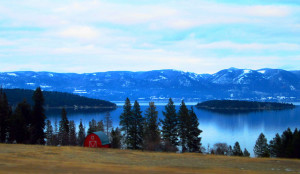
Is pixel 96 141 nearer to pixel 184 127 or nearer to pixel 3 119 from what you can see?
pixel 184 127

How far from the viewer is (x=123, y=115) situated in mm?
51688

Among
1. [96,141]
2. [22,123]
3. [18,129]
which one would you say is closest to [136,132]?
[96,141]

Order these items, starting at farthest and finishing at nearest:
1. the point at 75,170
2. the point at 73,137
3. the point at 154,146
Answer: the point at 73,137 → the point at 154,146 → the point at 75,170

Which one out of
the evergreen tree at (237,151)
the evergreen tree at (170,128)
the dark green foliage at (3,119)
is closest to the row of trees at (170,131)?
the evergreen tree at (170,128)

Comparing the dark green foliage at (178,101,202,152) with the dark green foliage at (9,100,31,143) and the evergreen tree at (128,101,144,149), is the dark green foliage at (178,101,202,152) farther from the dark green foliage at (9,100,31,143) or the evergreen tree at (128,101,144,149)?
the dark green foliage at (9,100,31,143)

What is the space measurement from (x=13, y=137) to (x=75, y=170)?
33.6 m

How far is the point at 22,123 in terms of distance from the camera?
4772 cm

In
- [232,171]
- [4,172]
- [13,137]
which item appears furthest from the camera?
[13,137]

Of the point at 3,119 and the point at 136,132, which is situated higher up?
the point at 3,119

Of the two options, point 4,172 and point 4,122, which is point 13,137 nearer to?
point 4,122

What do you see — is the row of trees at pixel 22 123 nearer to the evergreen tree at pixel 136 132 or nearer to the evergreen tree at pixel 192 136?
the evergreen tree at pixel 136 132

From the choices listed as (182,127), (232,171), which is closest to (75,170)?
(232,171)

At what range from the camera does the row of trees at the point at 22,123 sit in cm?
4734

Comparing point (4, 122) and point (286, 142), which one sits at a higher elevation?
point (4, 122)
